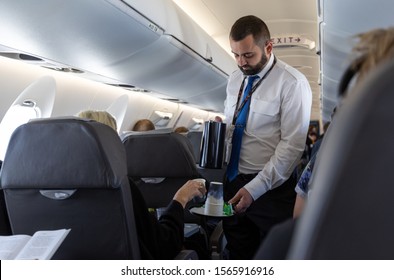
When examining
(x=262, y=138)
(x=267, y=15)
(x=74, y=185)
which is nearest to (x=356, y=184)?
(x=74, y=185)

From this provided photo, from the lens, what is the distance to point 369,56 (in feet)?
2.37

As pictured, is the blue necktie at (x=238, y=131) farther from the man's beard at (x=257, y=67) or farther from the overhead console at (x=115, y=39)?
the overhead console at (x=115, y=39)

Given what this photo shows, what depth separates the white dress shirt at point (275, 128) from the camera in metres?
2.59

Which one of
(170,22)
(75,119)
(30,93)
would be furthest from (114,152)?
(30,93)

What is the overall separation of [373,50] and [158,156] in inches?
88.0

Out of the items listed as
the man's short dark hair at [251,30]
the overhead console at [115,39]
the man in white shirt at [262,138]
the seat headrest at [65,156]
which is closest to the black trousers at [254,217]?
the man in white shirt at [262,138]

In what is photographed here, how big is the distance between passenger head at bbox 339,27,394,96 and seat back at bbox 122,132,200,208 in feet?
6.99

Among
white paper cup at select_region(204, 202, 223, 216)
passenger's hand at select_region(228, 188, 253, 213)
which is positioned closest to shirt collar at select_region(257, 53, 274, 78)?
passenger's hand at select_region(228, 188, 253, 213)

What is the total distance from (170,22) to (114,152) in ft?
9.42

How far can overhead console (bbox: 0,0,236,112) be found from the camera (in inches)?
116

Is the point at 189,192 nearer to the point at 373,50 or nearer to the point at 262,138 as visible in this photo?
the point at 262,138

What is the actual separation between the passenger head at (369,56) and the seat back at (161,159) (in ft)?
6.99

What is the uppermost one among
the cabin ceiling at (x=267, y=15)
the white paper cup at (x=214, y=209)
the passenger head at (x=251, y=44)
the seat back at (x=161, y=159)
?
the cabin ceiling at (x=267, y=15)

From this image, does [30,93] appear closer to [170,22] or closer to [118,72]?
[118,72]
